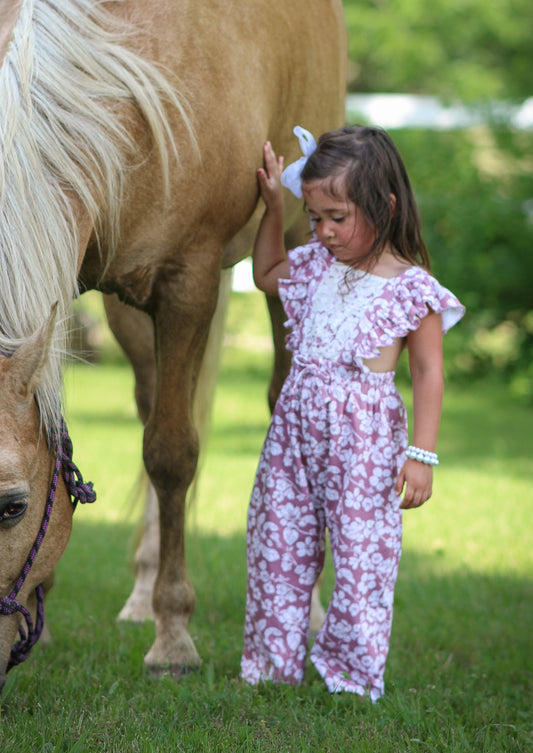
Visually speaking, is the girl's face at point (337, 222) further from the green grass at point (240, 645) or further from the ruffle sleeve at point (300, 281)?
the green grass at point (240, 645)

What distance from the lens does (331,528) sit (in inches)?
113

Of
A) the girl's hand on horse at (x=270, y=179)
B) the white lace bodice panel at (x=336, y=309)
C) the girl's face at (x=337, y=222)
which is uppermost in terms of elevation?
the girl's hand on horse at (x=270, y=179)

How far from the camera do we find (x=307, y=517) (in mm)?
2889

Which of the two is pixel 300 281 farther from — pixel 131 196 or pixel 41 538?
pixel 41 538

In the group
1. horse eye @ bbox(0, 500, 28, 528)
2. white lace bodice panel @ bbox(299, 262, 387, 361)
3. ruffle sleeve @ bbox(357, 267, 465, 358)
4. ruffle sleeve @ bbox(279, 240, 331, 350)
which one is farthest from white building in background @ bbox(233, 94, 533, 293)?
horse eye @ bbox(0, 500, 28, 528)

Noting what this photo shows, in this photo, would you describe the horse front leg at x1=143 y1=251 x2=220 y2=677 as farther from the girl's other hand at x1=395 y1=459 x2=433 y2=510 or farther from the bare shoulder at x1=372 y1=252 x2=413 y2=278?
the girl's other hand at x1=395 y1=459 x2=433 y2=510

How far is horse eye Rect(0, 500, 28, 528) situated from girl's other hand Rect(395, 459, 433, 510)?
1058mm

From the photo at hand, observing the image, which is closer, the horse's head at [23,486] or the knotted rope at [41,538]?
the horse's head at [23,486]

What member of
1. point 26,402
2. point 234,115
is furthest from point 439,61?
point 26,402

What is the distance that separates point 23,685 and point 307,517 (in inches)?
37.3

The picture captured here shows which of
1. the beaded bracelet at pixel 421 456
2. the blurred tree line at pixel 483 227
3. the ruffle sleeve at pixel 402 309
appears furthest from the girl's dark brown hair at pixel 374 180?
the blurred tree line at pixel 483 227

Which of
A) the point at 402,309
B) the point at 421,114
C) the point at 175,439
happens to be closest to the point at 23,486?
the point at 175,439

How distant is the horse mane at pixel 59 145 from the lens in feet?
7.13

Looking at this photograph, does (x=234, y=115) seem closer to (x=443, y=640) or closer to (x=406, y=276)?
(x=406, y=276)
